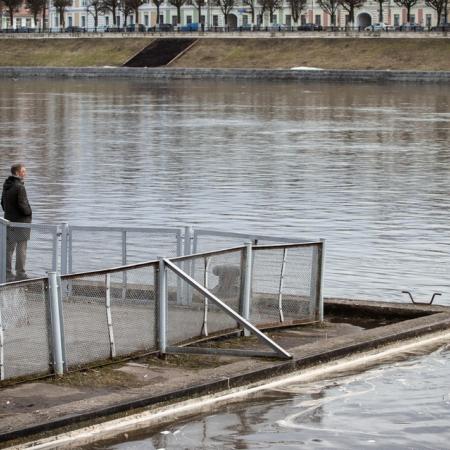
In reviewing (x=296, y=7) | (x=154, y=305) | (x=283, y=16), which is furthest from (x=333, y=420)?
(x=283, y=16)

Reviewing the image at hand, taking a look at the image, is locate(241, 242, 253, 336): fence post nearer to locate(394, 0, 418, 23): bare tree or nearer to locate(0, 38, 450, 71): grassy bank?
locate(0, 38, 450, 71): grassy bank

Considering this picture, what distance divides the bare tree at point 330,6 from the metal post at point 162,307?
494 ft

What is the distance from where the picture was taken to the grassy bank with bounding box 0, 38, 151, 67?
473ft

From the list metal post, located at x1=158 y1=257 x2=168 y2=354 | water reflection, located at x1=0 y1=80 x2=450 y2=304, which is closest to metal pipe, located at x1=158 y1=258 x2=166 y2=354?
metal post, located at x1=158 y1=257 x2=168 y2=354

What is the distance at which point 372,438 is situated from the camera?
11.9 meters

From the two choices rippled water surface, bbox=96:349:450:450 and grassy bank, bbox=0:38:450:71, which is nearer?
rippled water surface, bbox=96:349:450:450

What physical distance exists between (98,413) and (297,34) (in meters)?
131

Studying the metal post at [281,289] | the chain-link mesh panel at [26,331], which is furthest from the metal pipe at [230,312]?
the metal post at [281,289]

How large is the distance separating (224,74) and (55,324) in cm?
11219

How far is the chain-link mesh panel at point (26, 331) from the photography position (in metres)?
12.9

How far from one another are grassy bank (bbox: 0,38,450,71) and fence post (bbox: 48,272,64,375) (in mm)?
107369

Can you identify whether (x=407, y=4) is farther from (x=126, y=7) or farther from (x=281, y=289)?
(x=281, y=289)

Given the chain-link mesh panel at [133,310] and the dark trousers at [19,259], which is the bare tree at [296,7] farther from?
the chain-link mesh panel at [133,310]

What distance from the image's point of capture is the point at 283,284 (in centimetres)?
1614
